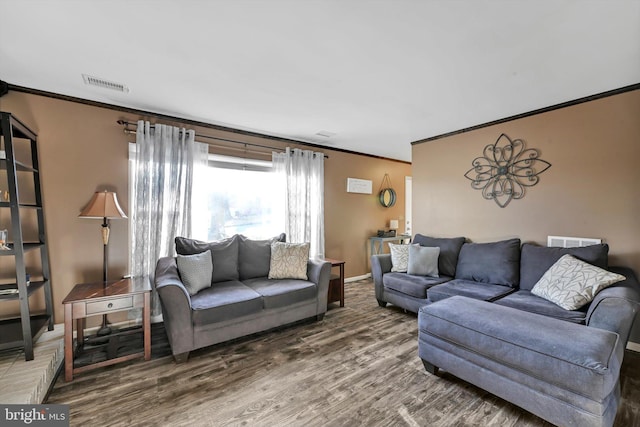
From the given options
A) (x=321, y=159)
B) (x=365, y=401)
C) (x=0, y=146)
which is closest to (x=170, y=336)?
(x=365, y=401)

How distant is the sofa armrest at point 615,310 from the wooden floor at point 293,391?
0.50 metres

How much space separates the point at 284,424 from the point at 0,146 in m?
3.33

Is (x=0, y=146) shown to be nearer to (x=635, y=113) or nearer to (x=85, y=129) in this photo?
(x=85, y=129)

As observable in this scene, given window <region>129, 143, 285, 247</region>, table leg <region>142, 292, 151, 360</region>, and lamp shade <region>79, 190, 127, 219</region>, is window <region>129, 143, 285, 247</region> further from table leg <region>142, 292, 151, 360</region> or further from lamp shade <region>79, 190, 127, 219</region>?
table leg <region>142, 292, 151, 360</region>

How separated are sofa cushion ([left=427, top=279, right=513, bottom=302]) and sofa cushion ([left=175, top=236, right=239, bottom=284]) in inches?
92.2

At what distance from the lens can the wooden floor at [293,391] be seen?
1669 millimetres

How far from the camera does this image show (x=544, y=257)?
2822 millimetres

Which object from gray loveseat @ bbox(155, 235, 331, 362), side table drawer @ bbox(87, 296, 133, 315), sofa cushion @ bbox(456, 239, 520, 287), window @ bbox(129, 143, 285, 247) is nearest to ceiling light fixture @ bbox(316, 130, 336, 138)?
window @ bbox(129, 143, 285, 247)

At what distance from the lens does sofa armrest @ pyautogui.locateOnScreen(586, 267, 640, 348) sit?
180cm

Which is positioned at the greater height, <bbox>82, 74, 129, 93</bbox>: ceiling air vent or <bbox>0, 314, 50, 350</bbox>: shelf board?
<bbox>82, 74, 129, 93</bbox>: ceiling air vent

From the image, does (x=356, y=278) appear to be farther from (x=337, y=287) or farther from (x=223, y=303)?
(x=223, y=303)

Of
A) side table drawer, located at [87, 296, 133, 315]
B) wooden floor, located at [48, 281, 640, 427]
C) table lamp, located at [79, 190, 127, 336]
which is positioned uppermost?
table lamp, located at [79, 190, 127, 336]

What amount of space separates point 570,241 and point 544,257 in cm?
39

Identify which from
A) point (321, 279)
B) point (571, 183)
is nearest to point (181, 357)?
point (321, 279)
